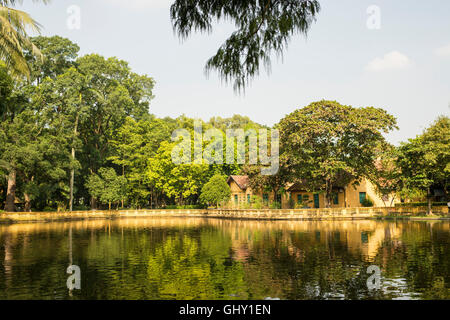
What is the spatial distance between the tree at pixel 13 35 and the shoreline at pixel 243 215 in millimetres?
31436

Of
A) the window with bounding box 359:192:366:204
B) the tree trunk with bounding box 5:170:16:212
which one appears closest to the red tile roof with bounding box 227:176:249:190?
the window with bounding box 359:192:366:204

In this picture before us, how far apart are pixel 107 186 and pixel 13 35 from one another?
169 feet

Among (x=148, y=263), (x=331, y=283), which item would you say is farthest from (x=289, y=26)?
(x=148, y=263)

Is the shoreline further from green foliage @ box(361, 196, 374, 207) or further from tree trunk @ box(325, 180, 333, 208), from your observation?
green foliage @ box(361, 196, 374, 207)

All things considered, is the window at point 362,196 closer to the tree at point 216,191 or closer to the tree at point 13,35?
the tree at point 216,191

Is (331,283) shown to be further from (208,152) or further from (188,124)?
(188,124)

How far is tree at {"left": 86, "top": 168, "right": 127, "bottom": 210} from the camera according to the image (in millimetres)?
58625

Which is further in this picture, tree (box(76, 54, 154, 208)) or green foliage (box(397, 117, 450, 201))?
tree (box(76, 54, 154, 208))

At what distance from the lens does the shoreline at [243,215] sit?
125 ft

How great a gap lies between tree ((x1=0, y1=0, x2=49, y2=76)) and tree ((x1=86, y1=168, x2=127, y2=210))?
1931 inches

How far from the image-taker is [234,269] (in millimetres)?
13016

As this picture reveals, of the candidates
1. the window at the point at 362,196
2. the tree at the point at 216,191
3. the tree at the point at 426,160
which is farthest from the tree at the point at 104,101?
the tree at the point at 426,160
